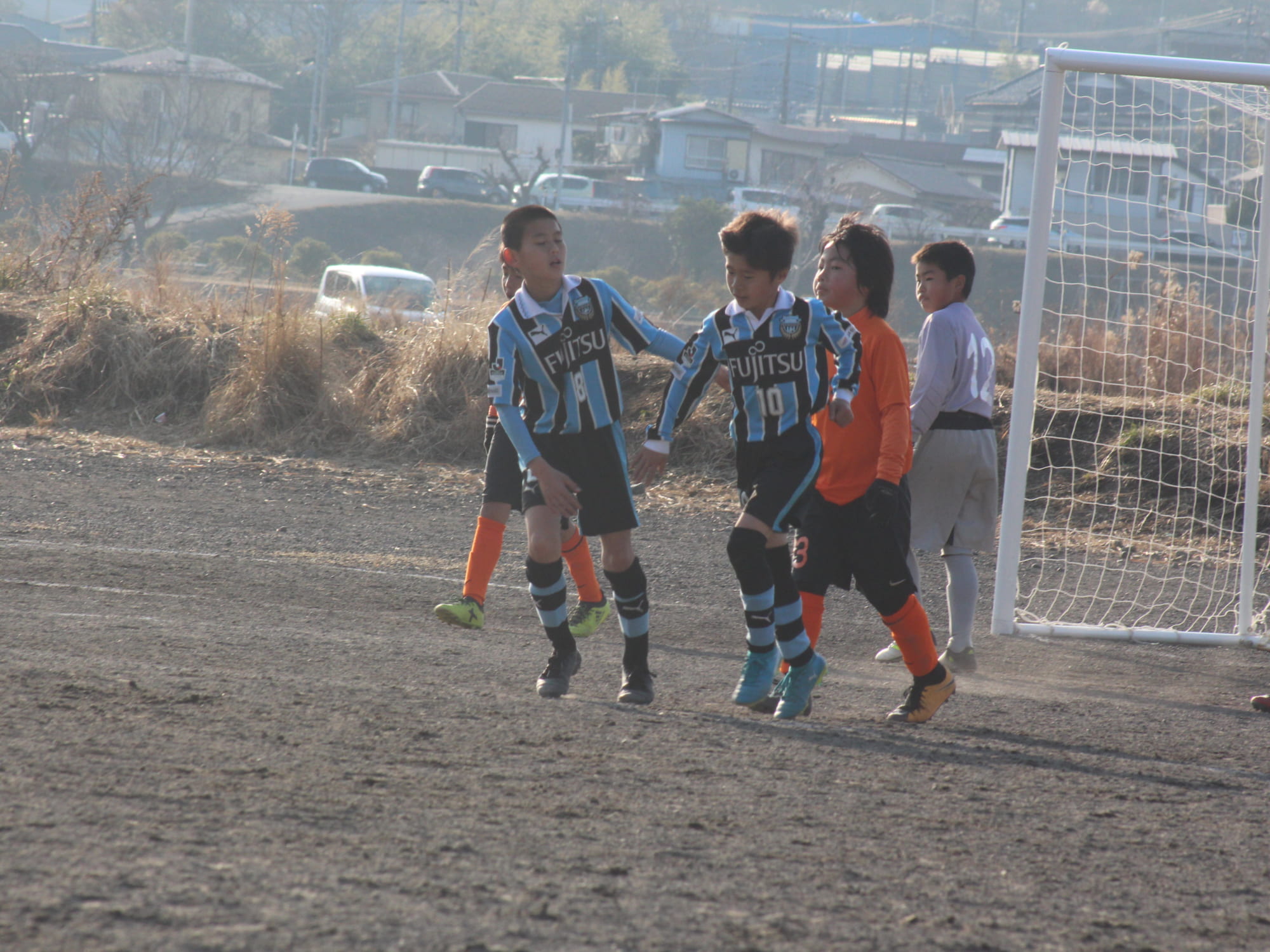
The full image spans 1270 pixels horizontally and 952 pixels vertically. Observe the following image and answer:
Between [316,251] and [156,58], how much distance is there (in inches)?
1283

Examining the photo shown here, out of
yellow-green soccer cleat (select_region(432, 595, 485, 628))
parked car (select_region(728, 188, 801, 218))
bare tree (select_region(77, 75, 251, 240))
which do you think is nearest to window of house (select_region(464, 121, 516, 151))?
bare tree (select_region(77, 75, 251, 240))

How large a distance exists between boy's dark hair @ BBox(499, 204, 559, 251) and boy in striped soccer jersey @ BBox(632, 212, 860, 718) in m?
0.65

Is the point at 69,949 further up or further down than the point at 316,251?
further down

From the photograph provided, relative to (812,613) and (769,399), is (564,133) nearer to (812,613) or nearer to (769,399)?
(812,613)

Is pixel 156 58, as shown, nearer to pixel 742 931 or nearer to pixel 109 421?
pixel 109 421

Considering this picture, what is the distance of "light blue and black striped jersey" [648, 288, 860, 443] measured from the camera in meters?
4.07

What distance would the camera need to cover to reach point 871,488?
4.05m

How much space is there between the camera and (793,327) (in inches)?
161

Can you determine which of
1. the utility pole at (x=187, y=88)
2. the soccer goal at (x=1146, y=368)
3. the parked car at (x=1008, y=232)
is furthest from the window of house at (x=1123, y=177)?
the utility pole at (x=187, y=88)

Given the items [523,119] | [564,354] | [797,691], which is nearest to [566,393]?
[564,354]

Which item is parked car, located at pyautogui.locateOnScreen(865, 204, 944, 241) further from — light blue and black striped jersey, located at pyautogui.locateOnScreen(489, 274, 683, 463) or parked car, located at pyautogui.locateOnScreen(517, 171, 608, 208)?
light blue and black striped jersey, located at pyautogui.locateOnScreen(489, 274, 683, 463)

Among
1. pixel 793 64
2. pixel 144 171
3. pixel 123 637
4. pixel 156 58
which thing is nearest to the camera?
pixel 123 637

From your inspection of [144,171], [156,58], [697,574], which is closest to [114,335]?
[697,574]

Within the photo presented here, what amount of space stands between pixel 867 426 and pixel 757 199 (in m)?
48.4
